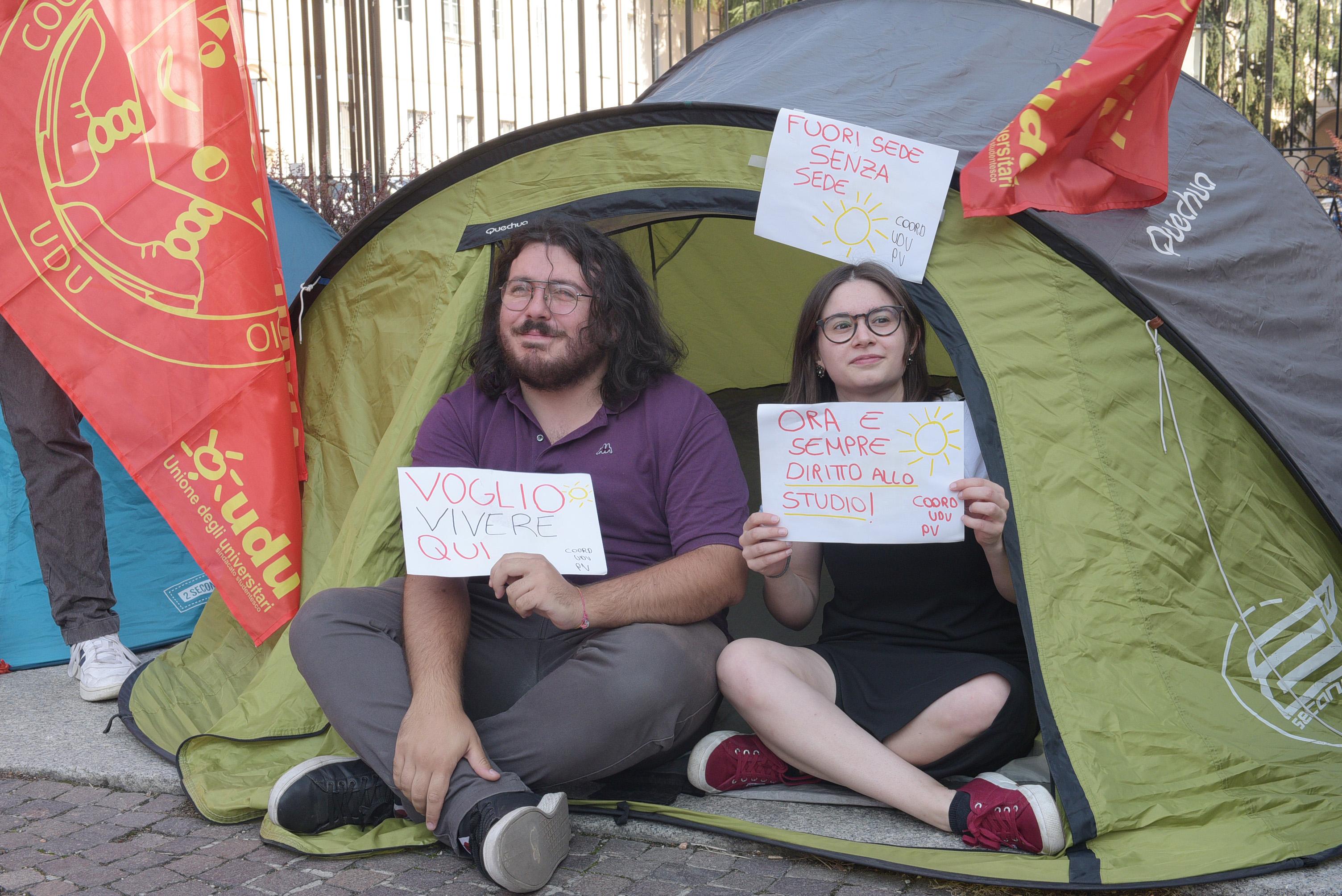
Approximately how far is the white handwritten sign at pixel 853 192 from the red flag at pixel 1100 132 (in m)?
0.09

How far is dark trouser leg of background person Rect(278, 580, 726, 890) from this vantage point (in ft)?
6.51

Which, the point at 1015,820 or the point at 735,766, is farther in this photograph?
the point at 735,766

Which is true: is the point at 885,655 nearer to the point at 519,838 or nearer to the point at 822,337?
the point at 822,337

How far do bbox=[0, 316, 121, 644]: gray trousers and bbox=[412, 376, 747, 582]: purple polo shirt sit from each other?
1.17m

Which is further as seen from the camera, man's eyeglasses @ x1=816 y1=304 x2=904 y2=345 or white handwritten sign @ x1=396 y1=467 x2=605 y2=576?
man's eyeglasses @ x1=816 y1=304 x2=904 y2=345

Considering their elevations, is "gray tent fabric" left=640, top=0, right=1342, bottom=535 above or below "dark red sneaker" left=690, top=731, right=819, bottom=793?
above

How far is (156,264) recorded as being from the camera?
8.75ft

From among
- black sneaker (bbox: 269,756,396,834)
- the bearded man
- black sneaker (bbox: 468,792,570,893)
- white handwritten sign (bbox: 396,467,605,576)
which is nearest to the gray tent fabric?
the bearded man

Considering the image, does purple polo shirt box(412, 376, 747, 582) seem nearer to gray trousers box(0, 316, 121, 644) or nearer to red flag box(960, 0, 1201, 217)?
red flag box(960, 0, 1201, 217)

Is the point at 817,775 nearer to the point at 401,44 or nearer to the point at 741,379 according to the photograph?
the point at 741,379

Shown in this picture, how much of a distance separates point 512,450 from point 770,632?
3.59 ft

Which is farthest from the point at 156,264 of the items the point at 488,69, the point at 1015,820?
the point at 488,69

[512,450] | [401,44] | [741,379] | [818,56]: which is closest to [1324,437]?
[818,56]

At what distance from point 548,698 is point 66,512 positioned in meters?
1.67
